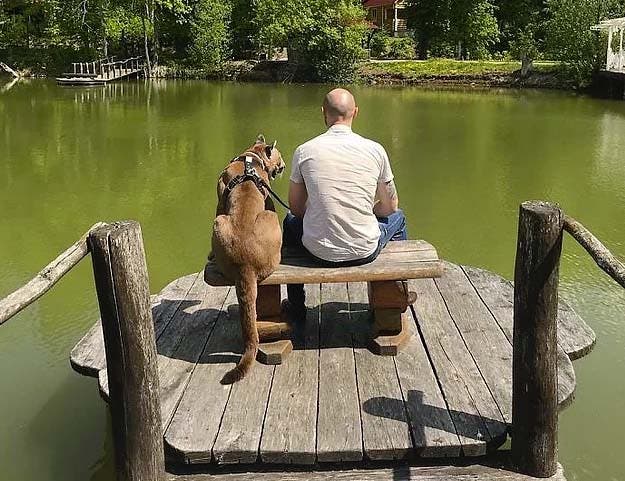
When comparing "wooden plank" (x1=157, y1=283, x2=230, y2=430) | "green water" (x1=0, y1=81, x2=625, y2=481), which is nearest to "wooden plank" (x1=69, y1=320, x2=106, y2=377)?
"wooden plank" (x1=157, y1=283, x2=230, y2=430)

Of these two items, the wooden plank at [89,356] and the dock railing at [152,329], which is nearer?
the dock railing at [152,329]

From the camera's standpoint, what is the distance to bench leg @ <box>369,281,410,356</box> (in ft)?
11.6

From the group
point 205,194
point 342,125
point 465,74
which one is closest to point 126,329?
point 342,125

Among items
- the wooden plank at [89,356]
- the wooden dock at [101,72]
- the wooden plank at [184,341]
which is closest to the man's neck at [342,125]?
the wooden plank at [184,341]

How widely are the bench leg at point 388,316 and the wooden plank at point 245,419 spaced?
568mm

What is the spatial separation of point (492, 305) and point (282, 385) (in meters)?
1.61

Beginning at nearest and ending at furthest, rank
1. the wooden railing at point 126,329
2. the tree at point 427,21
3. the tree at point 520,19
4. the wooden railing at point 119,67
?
1. the wooden railing at point 126,329
2. the wooden railing at point 119,67
3. the tree at point 520,19
4. the tree at point 427,21

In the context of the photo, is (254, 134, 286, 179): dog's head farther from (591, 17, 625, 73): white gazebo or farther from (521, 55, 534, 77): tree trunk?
(521, 55, 534, 77): tree trunk

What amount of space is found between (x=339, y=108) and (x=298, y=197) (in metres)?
0.48

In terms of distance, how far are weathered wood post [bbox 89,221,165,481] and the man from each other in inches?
41.4

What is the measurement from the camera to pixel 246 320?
3.28 m

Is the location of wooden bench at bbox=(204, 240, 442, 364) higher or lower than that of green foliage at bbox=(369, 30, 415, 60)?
lower

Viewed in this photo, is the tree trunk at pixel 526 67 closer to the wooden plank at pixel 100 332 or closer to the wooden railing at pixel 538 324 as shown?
the wooden plank at pixel 100 332

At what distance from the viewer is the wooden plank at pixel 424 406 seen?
2.88 metres
